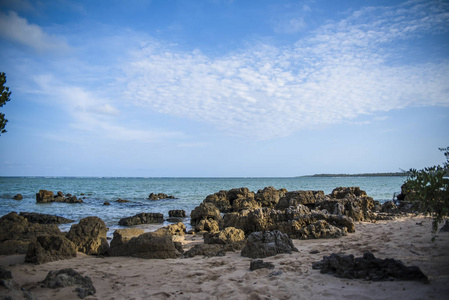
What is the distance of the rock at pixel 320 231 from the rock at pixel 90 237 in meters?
6.82

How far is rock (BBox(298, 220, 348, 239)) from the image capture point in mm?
9883

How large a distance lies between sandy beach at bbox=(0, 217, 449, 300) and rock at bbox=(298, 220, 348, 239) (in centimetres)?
121

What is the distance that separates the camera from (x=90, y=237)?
376 inches

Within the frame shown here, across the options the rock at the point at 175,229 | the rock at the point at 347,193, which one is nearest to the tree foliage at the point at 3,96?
the rock at the point at 175,229

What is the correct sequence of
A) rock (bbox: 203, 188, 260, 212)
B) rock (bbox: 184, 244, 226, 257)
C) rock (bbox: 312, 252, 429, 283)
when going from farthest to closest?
rock (bbox: 203, 188, 260, 212), rock (bbox: 184, 244, 226, 257), rock (bbox: 312, 252, 429, 283)

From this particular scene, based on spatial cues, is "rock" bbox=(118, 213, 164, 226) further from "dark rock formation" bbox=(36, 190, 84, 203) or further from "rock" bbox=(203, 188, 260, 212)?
"dark rock formation" bbox=(36, 190, 84, 203)

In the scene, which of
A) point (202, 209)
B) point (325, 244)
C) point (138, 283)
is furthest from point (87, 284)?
point (202, 209)

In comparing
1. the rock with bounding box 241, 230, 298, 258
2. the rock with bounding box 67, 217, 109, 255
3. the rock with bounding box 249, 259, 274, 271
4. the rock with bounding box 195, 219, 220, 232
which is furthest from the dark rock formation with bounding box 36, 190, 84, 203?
the rock with bounding box 249, 259, 274, 271

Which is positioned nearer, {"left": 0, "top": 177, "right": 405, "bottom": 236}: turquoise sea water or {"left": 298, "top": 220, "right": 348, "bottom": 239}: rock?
{"left": 298, "top": 220, "right": 348, "bottom": 239}: rock

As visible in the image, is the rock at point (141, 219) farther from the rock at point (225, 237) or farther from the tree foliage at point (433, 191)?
the tree foliage at point (433, 191)

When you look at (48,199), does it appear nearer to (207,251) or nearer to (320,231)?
(207,251)

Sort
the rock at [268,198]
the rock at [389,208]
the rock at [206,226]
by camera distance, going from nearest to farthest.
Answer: the rock at [206,226] < the rock at [389,208] < the rock at [268,198]

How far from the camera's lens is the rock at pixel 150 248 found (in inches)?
333

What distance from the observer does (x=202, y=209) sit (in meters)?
17.2
